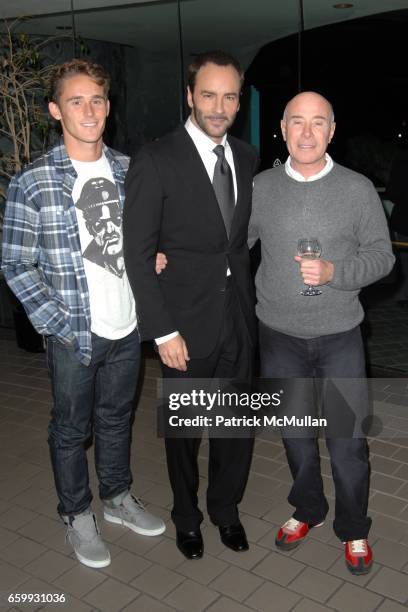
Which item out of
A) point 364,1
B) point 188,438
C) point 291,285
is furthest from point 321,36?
point 188,438

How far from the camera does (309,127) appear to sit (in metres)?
2.89

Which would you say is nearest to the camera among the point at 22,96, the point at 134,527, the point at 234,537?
the point at 234,537

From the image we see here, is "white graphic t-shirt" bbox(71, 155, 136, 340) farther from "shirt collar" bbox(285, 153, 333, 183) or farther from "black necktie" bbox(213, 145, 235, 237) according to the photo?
"shirt collar" bbox(285, 153, 333, 183)

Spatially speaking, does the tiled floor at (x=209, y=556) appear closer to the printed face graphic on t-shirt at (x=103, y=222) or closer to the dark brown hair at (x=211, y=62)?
the printed face graphic on t-shirt at (x=103, y=222)

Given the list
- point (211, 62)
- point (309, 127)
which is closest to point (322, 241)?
point (309, 127)

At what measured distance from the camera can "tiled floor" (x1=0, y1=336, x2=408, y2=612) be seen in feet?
9.98

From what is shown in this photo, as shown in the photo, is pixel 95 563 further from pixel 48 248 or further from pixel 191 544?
pixel 48 248

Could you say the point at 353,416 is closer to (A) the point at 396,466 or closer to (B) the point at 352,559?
(B) the point at 352,559

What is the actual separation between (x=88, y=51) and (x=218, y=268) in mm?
4888

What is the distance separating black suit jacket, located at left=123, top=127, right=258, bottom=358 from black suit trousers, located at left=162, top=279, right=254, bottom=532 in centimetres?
7

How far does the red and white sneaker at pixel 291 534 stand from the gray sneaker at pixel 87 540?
0.90 metres

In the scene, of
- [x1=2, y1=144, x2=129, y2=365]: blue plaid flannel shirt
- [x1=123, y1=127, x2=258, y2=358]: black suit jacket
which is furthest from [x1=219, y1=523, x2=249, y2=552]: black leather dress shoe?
[x1=2, y1=144, x2=129, y2=365]: blue plaid flannel shirt

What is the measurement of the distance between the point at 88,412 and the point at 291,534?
125 cm

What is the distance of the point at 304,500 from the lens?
11.2 ft
